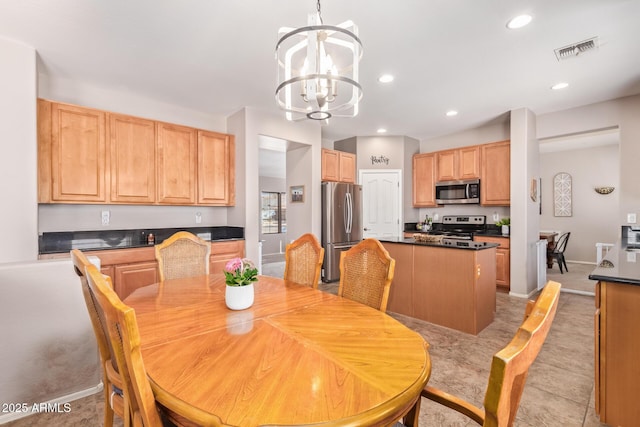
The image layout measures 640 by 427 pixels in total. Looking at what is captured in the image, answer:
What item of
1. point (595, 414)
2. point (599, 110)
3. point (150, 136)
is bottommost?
point (595, 414)

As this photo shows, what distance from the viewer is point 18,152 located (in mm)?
2633

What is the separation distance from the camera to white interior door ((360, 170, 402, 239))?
570 centimetres

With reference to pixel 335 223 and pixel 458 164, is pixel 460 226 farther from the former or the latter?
pixel 335 223

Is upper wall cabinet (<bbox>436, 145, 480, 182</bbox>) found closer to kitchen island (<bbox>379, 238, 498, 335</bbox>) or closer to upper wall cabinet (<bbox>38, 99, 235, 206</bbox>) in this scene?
kitchen island (<bbox>379, 238, 498, 335</bbox>)

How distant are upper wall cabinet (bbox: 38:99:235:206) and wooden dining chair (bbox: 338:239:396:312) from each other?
277cm

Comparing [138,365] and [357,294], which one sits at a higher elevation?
[138,365]

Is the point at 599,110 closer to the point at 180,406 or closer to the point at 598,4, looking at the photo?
the point at 598,4

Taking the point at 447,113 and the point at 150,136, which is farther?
the point at 447,113

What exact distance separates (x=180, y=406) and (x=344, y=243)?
14.5 feet

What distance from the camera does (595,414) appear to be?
5.92 ft

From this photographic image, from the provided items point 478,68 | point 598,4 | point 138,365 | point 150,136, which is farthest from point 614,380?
point 150,136

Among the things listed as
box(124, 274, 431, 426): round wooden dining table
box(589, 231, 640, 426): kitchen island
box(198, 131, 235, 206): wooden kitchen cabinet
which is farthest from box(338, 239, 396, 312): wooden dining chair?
box(198, 131, 235, 206): wooden kitchen cabinet

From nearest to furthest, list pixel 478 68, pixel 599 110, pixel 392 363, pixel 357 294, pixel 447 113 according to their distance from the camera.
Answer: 1. pixel 392 363
2. pixel 357 294
3. pixel 478 68
4. pixel 599 110
5. pixel 447 113

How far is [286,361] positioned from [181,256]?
6.10 feet
